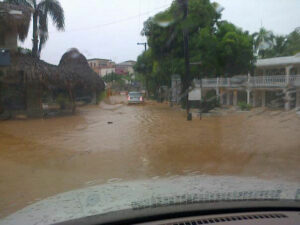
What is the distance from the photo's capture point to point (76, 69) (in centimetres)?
2233

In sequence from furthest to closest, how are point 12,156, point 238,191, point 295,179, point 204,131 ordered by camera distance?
point 204,131, point 12,156, point 295,179, point 238,191

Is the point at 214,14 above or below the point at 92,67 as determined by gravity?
above

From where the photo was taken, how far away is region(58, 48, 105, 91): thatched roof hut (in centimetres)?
2147

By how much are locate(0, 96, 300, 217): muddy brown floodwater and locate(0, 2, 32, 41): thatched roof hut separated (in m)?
4.51

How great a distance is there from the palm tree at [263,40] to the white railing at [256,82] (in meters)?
2.75

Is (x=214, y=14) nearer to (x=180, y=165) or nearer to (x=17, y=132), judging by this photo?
(x=17, y=132)

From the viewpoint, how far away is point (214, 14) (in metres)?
25.5

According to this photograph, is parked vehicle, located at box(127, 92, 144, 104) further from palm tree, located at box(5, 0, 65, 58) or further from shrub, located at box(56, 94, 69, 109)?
palm tree, located at box(5, 0, 65, 58)

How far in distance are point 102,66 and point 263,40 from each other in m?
11.6

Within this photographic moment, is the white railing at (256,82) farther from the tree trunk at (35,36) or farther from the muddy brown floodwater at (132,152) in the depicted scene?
the tree trunk at (35,36)

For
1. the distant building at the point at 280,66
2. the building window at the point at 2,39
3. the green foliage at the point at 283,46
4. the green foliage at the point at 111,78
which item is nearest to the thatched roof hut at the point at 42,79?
the building window at the point at 2,39

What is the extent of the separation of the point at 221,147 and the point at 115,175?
4.70 meters

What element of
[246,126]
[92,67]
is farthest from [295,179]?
[92,67]

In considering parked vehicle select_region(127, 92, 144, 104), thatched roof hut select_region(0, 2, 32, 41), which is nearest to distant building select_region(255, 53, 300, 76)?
parked vehicle select_region(127, 92, 144, 104)
